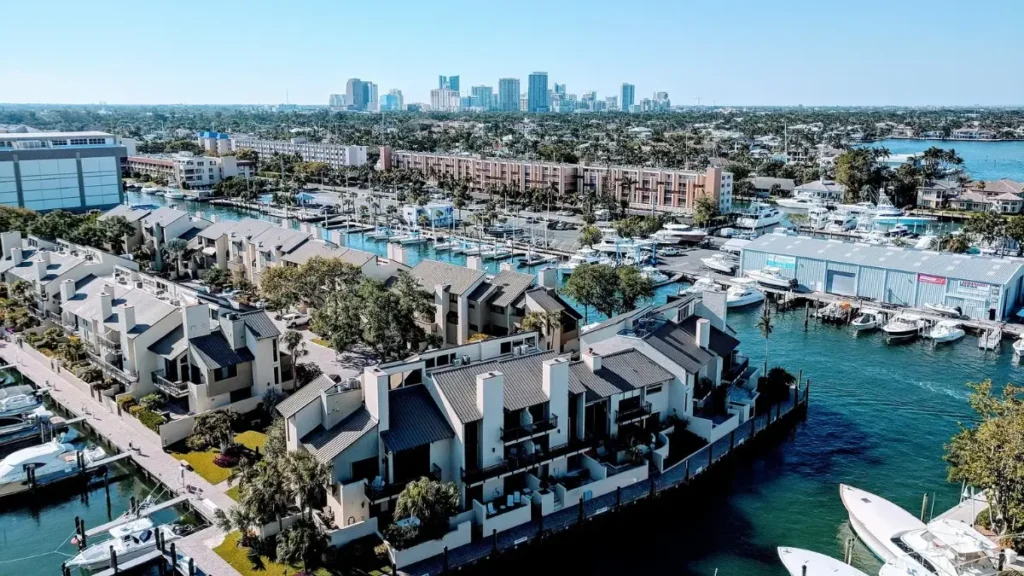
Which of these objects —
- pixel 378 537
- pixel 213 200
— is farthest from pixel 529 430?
pixel 213 200

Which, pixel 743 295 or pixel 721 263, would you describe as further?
pixel 721 263

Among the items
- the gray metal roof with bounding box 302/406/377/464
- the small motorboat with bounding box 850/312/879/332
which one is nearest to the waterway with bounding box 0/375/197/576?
the gray metal roof with bounding box 302/406/377/464

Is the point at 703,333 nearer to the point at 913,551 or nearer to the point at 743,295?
the point at 913,551

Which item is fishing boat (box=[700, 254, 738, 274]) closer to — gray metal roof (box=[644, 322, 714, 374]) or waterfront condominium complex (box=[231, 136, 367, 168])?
gray metal roof (box=[644, 322, 714, 374])

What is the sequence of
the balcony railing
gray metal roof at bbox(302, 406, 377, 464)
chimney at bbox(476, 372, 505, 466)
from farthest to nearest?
the balcony railing, chimney at bbox(476, 372, 505, 466), gray metal roof at bbox(302, 406, 377, 464)

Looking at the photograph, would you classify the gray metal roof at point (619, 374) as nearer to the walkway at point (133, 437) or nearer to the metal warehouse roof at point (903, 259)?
the walkway at point (133, 437)

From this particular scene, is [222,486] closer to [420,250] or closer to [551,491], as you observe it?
[551,491]

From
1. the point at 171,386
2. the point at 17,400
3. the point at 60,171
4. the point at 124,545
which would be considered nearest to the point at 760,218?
the point at 171,386
